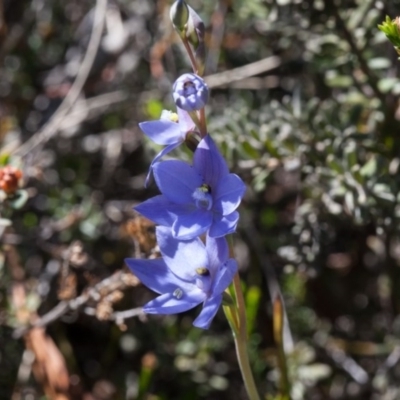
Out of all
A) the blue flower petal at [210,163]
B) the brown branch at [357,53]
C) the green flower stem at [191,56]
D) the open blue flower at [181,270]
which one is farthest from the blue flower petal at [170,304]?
the brown branch at [357,53]

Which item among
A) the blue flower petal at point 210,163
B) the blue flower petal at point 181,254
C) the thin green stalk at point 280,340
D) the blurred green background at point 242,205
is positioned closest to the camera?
the blue flower petal at point 210,163

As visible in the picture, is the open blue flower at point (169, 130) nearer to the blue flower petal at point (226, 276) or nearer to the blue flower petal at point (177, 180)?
the blue flower petal at point (177, 180)

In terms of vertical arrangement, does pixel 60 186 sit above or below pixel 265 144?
below

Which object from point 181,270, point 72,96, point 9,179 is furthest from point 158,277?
point 72,96

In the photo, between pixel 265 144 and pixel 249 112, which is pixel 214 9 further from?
pixel 265 144

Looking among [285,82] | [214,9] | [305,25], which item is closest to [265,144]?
[305,25]

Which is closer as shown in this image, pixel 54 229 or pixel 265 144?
pixel 265 144

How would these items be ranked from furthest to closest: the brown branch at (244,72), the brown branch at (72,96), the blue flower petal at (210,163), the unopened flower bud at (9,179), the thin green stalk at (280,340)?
the brown branch at (244,72), the brown branch at (72,96), the unopened flower bud at (9,179), the thin green stalk at (280,340), the blue flower petal at (210,163)

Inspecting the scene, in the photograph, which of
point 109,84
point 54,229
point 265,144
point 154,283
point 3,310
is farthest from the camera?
point 109,84
